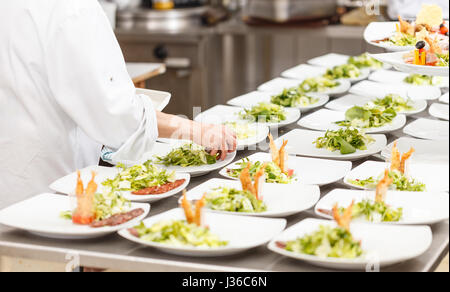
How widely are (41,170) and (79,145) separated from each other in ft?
0.40

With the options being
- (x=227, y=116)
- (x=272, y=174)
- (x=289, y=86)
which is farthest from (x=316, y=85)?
(x=272, y=174)

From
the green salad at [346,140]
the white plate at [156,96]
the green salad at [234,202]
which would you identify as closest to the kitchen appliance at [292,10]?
the white plate at [156,96]

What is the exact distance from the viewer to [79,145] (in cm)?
207

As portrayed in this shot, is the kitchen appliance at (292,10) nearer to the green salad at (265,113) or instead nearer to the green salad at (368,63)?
the green salad at (368,63)

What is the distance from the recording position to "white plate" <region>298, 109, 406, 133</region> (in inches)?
86.9

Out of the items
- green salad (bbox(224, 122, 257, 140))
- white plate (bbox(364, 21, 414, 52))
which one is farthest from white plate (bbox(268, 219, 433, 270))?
white plate (bbox(364, 21, 414, 52))

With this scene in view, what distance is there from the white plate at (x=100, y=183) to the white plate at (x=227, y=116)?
516mm

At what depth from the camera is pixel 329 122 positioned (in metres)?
2.30

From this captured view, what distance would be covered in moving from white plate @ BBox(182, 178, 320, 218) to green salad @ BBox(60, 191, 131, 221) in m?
0.15

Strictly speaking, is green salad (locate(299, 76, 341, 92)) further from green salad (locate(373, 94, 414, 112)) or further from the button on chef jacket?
the button on chef jacket

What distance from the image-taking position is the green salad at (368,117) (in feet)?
7.32
